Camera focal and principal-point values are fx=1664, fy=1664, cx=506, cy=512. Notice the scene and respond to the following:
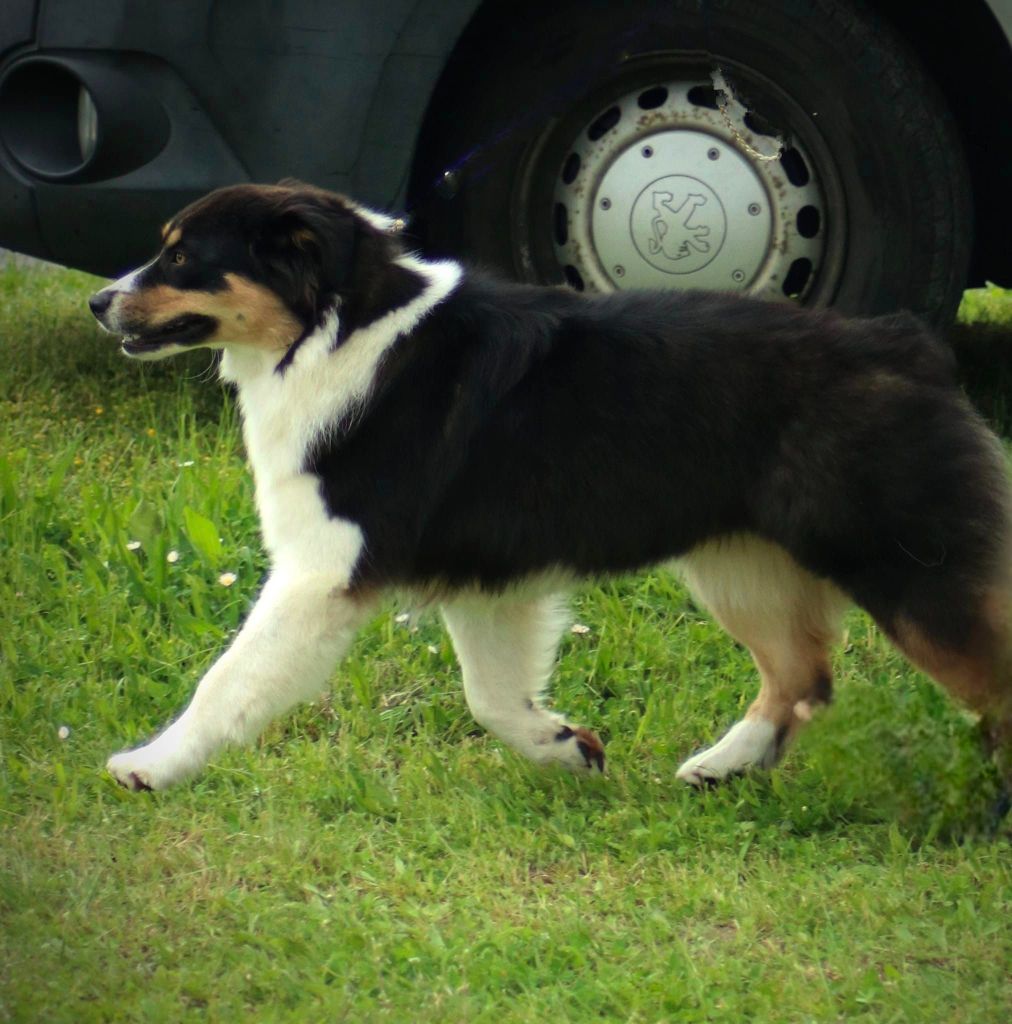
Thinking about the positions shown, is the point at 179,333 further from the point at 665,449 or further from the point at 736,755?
the point at 736,755

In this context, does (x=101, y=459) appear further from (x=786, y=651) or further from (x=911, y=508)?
(x=911, y=508)

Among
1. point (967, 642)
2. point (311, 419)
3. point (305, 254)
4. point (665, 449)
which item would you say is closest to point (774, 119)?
point (665, 449)

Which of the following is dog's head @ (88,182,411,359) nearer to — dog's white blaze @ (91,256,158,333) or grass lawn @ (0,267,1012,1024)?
dog's white blaze @ (91,256,158,333)

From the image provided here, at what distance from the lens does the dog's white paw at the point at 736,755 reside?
150 inches

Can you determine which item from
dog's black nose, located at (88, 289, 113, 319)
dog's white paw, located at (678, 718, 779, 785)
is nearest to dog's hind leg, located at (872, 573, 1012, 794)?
dog's white paw, located at (678, 718, 779, 785)

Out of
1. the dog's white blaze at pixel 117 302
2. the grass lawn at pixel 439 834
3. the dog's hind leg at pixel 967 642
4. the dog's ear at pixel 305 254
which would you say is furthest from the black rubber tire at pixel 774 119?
the dog's hind leg at pixel 967 642

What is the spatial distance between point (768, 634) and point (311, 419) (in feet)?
3.90

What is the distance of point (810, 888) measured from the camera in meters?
3.28

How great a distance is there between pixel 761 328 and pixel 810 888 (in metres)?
1.18

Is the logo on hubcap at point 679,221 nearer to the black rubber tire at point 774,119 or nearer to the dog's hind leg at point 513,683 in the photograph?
the black rubber tire at point 774,119

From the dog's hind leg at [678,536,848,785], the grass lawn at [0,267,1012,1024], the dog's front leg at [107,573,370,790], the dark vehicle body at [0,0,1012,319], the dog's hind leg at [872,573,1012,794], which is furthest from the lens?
the dark vehicle body at [0,0,1012,319]

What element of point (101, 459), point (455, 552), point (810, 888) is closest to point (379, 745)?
point (455, 552)

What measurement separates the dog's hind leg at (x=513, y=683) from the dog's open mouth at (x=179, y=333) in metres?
0.84

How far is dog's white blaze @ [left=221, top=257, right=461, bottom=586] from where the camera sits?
3.59 m
